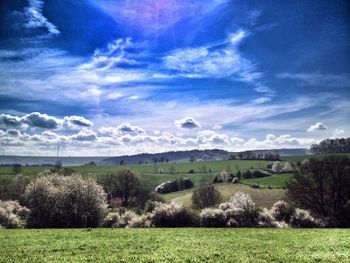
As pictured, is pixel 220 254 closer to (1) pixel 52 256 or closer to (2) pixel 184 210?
(1) pixel 52 256

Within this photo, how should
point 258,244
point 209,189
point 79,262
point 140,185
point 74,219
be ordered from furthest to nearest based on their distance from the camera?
point 140,185 < point 209,189 < point 74,219 < point 258,244 < point 79,262

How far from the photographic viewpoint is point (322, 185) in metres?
55.5

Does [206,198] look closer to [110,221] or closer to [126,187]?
[126,187]

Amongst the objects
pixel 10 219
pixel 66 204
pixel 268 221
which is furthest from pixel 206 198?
pixel 10 219

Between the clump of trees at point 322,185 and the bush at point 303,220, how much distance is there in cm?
1832

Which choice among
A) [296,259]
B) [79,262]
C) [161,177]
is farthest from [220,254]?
[161,177]

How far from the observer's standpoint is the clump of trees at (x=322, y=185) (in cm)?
5381

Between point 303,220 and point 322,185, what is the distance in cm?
2246

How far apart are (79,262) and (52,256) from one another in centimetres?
202

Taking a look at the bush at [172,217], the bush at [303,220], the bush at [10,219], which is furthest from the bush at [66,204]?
the bush at [303,220]

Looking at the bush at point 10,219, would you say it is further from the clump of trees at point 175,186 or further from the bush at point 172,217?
the clump of trees at point 175,186

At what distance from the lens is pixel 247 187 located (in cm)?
11125

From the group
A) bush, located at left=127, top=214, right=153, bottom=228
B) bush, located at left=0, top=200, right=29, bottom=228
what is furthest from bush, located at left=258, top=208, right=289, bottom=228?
bush, located at left=0, top=200, right=29, bottom=228

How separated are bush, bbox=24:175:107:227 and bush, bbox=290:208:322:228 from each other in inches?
909
